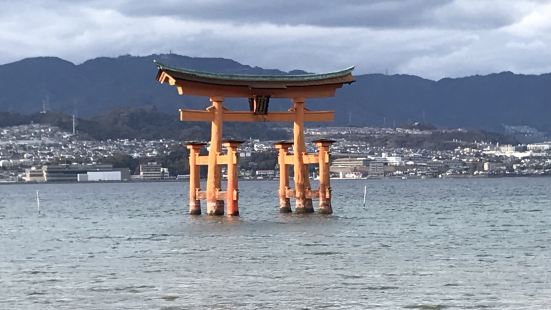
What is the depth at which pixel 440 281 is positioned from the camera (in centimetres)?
3259

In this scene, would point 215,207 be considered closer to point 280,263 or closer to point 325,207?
point 325,207

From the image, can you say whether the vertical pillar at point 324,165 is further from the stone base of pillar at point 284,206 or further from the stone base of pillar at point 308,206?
the stone base of pillar at point 284,206

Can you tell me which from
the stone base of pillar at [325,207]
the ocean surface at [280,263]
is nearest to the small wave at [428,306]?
the ocean surface at [280,263]

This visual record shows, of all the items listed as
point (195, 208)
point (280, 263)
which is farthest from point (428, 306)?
point (195, 208)

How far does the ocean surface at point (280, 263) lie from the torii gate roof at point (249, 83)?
5.91 metres

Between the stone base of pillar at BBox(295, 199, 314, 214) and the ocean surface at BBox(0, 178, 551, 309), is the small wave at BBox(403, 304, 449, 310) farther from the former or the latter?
the stone base of pillar at BBox(295, 199, 314, 214)

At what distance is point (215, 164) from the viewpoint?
5825 cm

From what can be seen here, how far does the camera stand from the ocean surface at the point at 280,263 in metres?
29.7

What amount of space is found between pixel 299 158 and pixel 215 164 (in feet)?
14.3

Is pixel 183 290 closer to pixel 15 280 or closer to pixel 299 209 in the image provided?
pixel 15 280

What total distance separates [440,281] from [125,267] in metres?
9.92

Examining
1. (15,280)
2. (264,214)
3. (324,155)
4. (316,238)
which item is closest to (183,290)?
(15,280)

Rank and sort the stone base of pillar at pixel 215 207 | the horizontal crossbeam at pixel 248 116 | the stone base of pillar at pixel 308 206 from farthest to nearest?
1. the stone base of pillar at pixel 308 206
2. the stone base of pillar at pixel 215 207
3. the horizontal crossbeam at pixel 248 116

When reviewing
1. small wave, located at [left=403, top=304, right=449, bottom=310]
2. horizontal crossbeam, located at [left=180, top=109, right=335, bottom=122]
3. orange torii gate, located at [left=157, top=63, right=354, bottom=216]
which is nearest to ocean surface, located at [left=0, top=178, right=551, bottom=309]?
small wave, located at [left=403, top=304, right=449, bottom=310]
